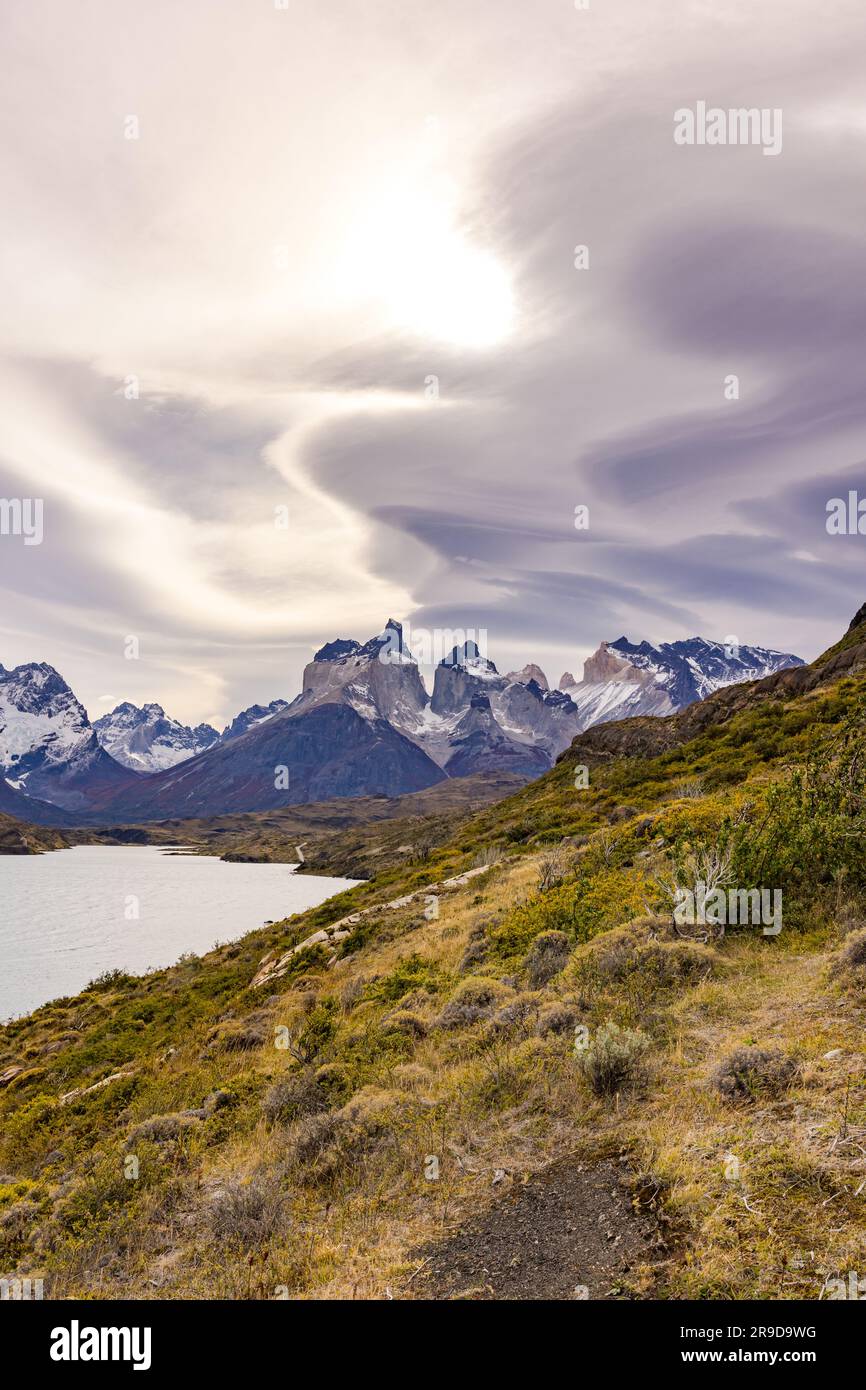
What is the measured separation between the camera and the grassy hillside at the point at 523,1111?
20.2 ft

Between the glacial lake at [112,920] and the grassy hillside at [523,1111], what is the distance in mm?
19246

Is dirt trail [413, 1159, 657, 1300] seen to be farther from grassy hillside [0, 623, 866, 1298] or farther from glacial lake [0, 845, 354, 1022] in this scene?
glacial lake [0, 845, 354, 1022]

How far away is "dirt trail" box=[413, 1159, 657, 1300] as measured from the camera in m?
5.76

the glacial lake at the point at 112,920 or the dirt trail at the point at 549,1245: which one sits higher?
the dirt trail at the point at 549,1245

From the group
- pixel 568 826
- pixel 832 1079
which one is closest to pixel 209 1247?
pixel 832 1079

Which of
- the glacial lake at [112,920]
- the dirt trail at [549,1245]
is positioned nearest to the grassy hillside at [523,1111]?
the dirt trail at [549,1245]

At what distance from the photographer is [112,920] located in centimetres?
6059

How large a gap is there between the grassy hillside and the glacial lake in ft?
63.1

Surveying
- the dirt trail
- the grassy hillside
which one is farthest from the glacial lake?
the dirt trail

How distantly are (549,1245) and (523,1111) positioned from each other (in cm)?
290

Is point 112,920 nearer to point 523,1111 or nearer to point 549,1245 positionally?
point 523,1111

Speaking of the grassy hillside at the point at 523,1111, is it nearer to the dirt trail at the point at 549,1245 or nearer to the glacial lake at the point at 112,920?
the dirt trail at the point at 549,1245

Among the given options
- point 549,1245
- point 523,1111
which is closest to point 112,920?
point 523,1111
